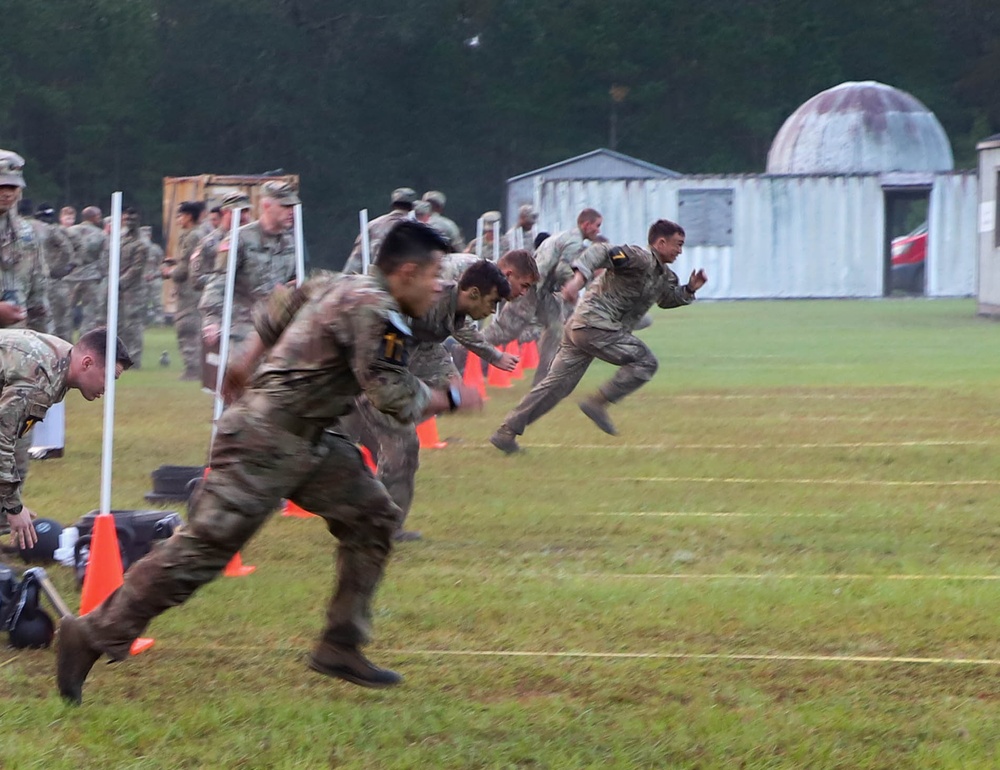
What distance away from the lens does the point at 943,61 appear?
5650 cm

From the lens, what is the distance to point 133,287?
19422mm

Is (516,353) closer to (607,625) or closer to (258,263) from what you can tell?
(258,263)

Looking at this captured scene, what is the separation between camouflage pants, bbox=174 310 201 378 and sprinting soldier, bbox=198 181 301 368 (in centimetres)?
775

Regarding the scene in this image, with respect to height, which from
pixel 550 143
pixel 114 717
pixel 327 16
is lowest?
pixel 114 717

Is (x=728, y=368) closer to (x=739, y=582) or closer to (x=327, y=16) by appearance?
(x=739, y=582)

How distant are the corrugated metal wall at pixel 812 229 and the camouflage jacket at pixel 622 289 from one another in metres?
26.7

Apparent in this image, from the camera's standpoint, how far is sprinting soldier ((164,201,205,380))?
17.9 metres

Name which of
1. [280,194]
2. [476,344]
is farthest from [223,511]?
[280,194]

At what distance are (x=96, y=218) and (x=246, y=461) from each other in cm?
1580

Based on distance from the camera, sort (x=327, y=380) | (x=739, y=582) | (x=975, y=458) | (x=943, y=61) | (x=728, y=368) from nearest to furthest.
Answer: (x=327, y=380) < (x=739, y=582) < (x=975, y=458) < (x=728, y=368) < (x=943, y=61)

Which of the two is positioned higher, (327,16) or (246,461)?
(327,16)

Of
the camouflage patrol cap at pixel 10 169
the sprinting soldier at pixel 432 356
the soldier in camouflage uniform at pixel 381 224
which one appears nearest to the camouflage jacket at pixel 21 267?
the camouflage patrol cap at pixel 10 169

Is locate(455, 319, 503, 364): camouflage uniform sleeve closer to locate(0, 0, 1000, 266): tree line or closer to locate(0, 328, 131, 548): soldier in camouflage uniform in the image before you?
locate(0, 328, 131, 548): soldier in camouflage uniform

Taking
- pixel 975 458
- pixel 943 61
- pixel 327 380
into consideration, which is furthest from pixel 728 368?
pixel 943 61
